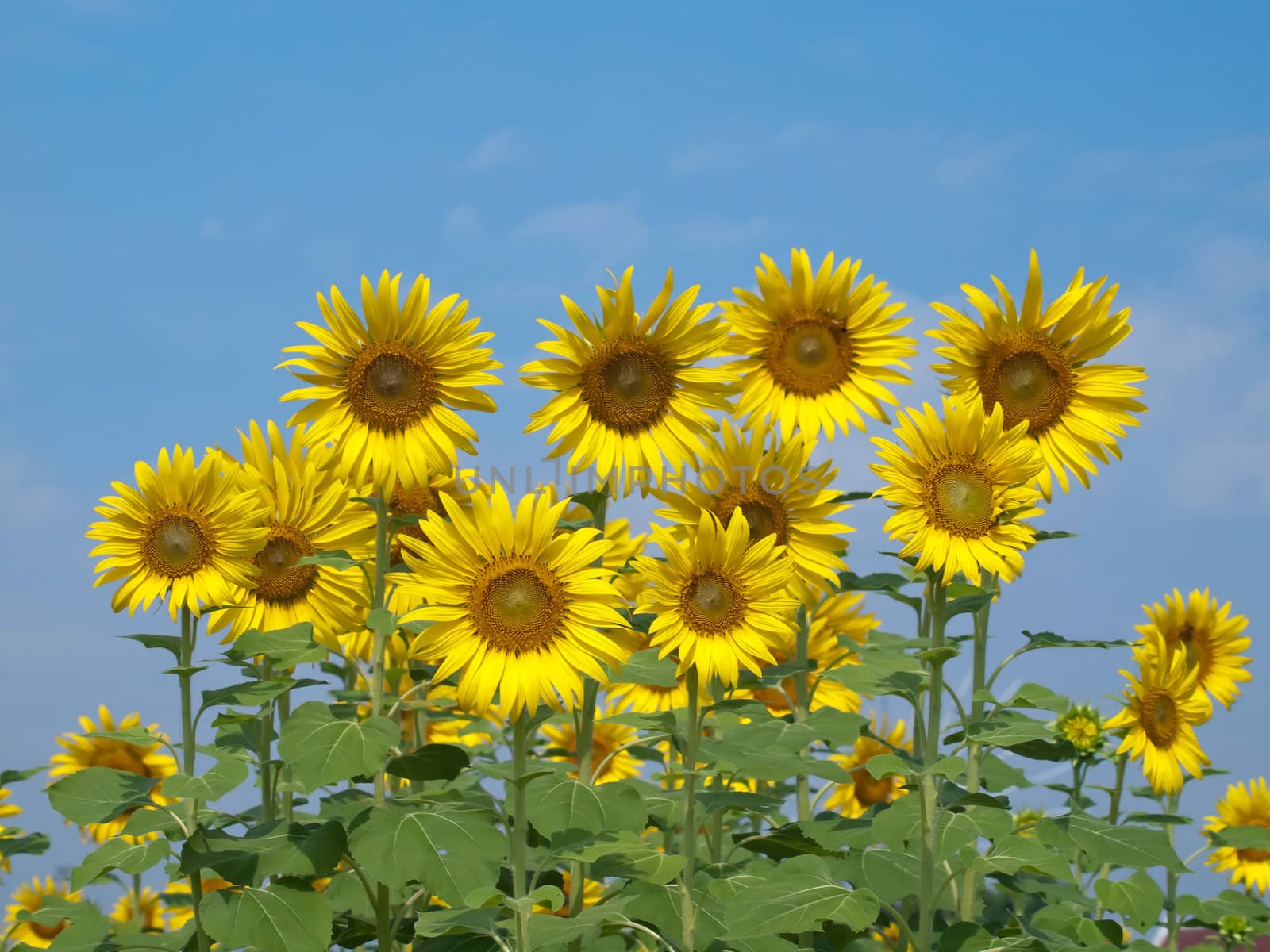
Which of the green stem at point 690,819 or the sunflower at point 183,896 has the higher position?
the green stem at point 690,819

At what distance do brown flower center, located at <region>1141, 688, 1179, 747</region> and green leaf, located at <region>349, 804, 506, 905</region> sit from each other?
391 centimetres

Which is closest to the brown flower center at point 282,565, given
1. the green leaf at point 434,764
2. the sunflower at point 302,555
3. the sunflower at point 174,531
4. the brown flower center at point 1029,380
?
the sunflower at point 302,555

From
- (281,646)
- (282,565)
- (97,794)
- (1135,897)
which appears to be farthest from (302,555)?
(1135,897)

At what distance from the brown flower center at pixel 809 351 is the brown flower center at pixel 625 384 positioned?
3.81 ft

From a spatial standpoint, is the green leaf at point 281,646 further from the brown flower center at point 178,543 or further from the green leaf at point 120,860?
the green leaf at point 120,860

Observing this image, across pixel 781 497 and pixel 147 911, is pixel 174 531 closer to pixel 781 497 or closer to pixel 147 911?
pixel 781 497

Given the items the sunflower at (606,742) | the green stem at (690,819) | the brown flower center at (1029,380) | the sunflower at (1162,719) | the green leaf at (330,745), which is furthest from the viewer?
the sunflower at (606,742)

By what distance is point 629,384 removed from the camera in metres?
5.45

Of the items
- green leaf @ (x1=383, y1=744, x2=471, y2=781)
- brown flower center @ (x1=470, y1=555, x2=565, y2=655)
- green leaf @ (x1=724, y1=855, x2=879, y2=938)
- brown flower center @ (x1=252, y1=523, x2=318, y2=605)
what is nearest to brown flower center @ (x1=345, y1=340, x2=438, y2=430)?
brown flower center @ (x1=252, y1=523, x2=318, y2=605)

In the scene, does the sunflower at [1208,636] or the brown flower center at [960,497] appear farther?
the sunflower at [1208,636]

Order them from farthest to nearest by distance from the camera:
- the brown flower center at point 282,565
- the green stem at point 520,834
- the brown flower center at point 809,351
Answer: the brown flower center at point 809,351 → the brown flower center at point 282,565 → the green stem at point 520,834

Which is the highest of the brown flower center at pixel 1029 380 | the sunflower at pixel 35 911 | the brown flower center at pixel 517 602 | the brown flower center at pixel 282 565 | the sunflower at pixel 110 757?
the brown flower center at pixel 1029 380

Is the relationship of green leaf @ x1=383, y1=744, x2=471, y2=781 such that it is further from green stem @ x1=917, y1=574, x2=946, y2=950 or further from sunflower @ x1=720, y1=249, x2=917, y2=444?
sunflower @ x1=720, y1=249, x2=917, y2=444

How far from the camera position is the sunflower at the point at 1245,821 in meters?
8.42
